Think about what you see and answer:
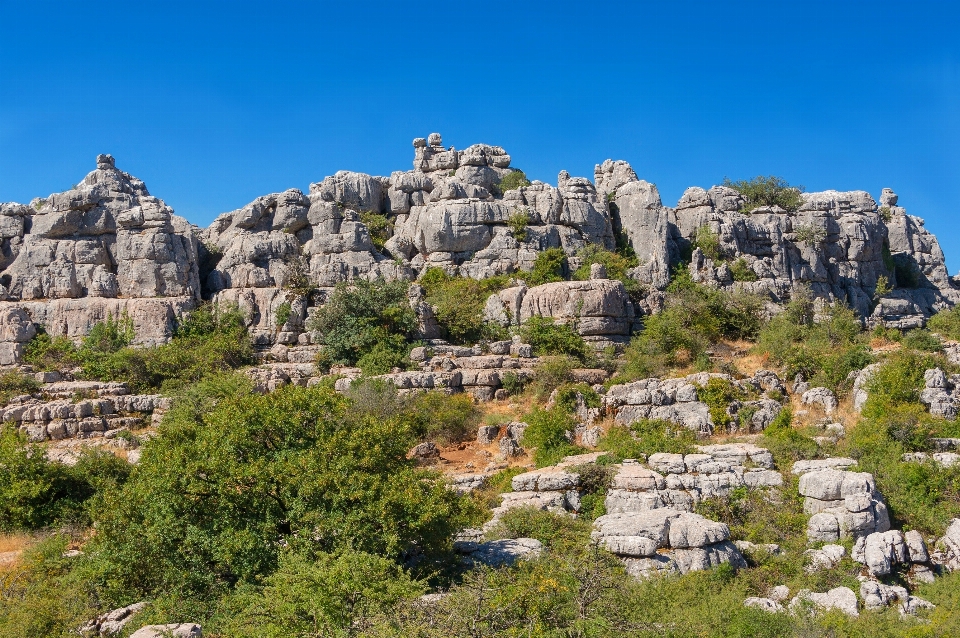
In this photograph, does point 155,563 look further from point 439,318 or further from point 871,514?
point 439,318

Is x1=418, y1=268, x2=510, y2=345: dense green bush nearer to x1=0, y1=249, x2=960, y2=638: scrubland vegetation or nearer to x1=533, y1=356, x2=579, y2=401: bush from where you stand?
x1=533, y1=356, x2=579, y2=401: bush

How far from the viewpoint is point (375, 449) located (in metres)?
14.1

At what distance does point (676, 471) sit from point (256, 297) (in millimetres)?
21790

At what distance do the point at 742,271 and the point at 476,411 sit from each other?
57.4ft

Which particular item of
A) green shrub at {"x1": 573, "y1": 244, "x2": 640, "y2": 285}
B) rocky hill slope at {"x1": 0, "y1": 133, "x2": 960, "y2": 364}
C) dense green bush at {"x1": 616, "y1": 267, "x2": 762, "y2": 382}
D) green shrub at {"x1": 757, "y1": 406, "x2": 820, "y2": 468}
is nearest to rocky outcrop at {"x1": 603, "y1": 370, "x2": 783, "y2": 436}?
green shrub at {"x1": 757, "y1": 406, "x2": 820, "y2": 468}

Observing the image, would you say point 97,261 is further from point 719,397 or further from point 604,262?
point 719,397

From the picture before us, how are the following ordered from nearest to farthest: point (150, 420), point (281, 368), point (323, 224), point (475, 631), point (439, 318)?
point (475, 631) < point (150, 420) < point (281, 368) < point (439, 318) < point (323, 224)

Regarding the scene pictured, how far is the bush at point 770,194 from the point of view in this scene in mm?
41062

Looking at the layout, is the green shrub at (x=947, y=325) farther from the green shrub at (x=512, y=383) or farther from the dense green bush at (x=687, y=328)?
the green shrub at (x=512, y=383)

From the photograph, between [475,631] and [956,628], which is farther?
[956,628]

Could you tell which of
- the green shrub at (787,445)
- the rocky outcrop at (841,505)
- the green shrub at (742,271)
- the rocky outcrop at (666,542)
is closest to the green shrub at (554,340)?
the green shrub at (787,445)

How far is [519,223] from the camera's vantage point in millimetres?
37312

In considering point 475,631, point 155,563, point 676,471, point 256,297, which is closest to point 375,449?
point 155,563

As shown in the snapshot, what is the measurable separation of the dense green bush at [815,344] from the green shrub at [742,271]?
12.4 feet
